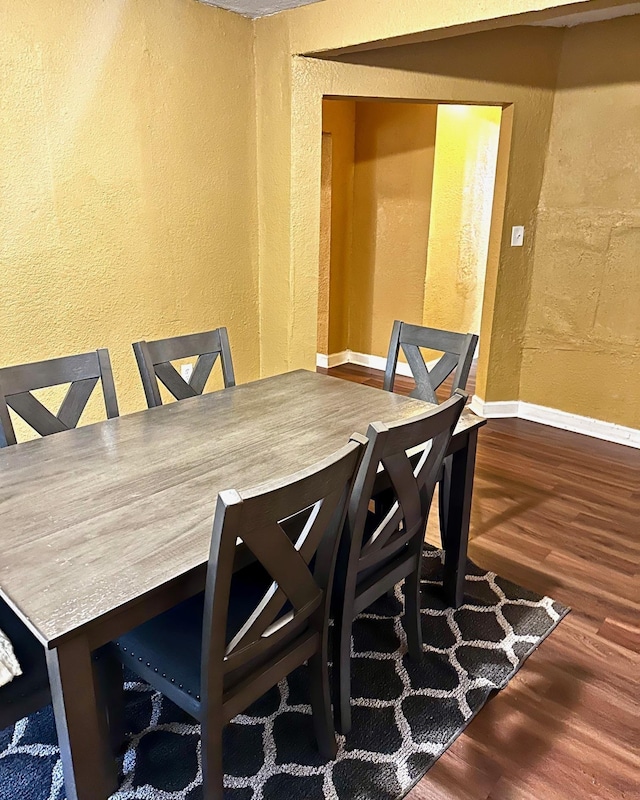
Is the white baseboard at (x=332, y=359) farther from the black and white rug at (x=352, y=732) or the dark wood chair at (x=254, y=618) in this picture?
the dark wood chair at (x=254, y=618)

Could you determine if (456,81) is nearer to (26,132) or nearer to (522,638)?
(26,132)

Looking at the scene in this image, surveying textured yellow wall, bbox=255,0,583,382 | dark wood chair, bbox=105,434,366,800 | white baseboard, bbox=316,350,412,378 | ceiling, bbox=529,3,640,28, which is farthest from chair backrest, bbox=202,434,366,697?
white baseboard, bbox=316,350,412,378

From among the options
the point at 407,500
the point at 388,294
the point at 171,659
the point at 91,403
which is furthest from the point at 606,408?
the point at 171,659

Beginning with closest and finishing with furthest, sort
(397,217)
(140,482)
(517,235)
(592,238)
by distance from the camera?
(140,482), (592,238), (517,235), (397,217)

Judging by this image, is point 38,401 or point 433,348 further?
point 433,348

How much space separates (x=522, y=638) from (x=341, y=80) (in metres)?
2.86

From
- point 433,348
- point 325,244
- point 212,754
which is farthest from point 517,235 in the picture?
point 212,754

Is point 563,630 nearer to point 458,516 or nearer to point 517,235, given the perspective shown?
point 458,516

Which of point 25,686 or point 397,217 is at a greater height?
point 397,217

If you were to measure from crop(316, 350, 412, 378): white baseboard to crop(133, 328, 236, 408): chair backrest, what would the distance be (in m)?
2.91

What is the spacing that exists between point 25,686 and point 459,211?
15.9 ft

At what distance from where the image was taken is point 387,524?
5.25 ft

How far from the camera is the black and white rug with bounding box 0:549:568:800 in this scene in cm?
150

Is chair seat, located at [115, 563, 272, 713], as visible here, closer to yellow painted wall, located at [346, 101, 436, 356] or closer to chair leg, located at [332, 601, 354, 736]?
chair leg, located at [332, 601, 354, 736]
